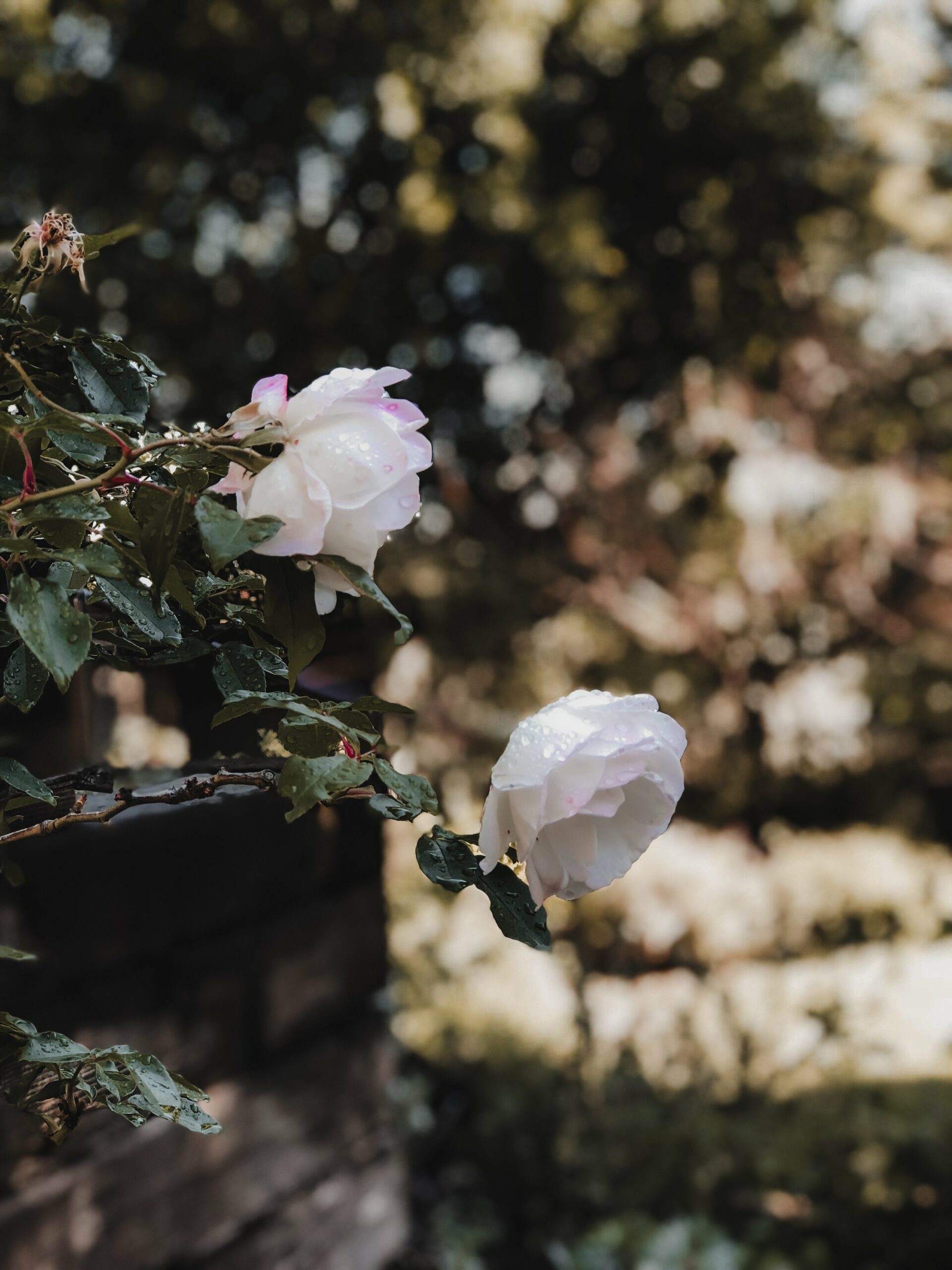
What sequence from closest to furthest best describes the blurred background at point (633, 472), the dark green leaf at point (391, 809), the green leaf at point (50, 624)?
1. the green leaf at point (50, 624)
2. the dark green leaf at point (391, 809)
3. the blurred background at point (633, 472)

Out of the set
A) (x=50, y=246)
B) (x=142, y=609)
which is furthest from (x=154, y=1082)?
(x=50, y=246)

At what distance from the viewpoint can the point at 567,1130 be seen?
106 inches

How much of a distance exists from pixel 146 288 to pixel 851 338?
384 cm

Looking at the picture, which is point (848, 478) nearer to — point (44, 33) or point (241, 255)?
point (241, 255)

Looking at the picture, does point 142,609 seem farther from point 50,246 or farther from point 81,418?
point 50,246

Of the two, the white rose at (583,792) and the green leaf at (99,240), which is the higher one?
the green leaf at (99,240)

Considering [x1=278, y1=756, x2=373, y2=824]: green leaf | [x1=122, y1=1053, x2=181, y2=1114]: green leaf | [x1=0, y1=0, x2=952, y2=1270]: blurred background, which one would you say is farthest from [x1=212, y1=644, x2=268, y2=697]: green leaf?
[x1=0, y1=0, x2=952, y2=1270]: blurred background

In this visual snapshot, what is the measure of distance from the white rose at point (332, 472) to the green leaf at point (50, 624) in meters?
0.09

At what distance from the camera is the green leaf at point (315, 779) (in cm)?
48

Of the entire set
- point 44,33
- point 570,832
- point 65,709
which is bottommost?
point 65,709

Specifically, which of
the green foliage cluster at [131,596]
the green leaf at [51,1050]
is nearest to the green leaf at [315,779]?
the green foliage cluster at [131,596]

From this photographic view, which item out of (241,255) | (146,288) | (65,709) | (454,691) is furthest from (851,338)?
(65,709)

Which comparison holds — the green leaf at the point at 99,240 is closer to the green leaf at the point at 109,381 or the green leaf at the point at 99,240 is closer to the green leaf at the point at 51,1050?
the green leaf at the point at 109,381

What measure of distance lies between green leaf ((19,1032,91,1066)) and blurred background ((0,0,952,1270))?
845mm
